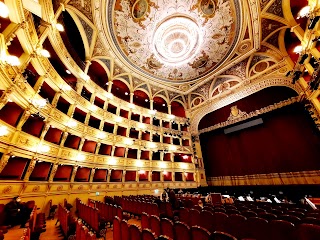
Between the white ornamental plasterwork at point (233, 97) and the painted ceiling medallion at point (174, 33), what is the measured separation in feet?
10.1

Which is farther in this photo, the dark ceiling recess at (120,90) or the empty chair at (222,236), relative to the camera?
the dark ceiling recess at (120,90)

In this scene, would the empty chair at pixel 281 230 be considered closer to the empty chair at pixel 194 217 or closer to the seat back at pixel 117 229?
the empty chair at pixel 194 217

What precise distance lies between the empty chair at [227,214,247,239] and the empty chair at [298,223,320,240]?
29.8 inches

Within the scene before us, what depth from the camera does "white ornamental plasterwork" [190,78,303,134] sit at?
10.4 meters

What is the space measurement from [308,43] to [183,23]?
7.48m

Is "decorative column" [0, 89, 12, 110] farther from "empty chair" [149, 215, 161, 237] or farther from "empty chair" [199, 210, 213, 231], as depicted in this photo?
"empty chair" [199, 210, 213, 231]

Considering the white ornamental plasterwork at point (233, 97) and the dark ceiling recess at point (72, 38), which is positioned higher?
the dark ceiling recess at point (72, 38)

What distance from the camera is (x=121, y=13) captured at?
944 cm

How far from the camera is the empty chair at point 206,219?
10.3ft

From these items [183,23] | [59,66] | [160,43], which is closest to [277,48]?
[183,23]

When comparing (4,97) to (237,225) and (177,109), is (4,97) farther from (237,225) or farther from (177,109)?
(177,109)

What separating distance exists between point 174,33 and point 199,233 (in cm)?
1272

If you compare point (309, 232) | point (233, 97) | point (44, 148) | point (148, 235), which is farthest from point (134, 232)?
point (233, 97)

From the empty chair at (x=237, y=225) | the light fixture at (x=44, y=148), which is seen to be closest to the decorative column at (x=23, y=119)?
the light fixture at (x=44, y=148)
